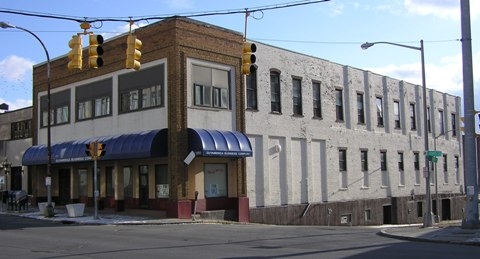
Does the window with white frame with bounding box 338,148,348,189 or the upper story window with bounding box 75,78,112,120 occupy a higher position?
the upper story window with bounding box 75,78,112,120

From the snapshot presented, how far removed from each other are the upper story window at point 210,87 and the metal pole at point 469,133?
519 inches

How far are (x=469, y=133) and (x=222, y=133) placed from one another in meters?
12.5

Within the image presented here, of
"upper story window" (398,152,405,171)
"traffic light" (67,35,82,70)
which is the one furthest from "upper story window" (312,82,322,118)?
"traffic light" (67,35,82,70)

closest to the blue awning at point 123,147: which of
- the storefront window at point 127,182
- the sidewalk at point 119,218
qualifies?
the storefront window at point 127,182

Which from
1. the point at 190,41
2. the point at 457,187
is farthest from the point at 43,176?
the point at 457,187

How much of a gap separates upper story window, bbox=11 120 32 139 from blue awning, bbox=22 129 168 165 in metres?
9.31

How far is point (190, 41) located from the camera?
2858cm

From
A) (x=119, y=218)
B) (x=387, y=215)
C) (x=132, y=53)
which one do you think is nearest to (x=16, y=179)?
(x=119, y=218)

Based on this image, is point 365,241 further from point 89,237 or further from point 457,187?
point 457,187

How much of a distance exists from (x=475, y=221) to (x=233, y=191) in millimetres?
13216

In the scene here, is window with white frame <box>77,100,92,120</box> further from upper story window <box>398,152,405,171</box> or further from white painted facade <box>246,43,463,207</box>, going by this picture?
upper story window <box>398,152,405,171</box>

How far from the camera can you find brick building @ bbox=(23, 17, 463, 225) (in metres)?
28.2

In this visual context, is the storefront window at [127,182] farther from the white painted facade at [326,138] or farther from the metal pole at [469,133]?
the metal pole at [469,133]

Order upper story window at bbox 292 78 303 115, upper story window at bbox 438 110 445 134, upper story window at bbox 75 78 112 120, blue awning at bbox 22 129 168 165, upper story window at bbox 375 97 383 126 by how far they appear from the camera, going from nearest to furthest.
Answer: blue awning at bbox 22 129 168 165 → upper story window at bbox 75 78 112 120 → upper story window at bbox 292 78 303 115 → upper story window at bbox 375 97 383 126 → upper story window at bbox 438 110 445 134
